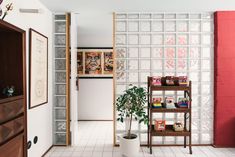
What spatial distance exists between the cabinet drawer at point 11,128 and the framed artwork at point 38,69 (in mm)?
1025

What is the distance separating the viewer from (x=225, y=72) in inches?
141

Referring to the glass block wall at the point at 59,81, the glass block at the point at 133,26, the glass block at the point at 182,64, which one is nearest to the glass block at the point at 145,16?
the glass block at the point at 133,26

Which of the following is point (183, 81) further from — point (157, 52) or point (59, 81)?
point (59, 81)

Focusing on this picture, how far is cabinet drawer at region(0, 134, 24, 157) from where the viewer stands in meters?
1.53

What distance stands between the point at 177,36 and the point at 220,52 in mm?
780

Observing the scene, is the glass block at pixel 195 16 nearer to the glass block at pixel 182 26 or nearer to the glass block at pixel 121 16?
the glass block at pixel 182 26

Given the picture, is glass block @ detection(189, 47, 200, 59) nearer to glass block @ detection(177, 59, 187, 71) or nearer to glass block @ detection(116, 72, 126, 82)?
glass block @ detection(177, 59, 187, 71)

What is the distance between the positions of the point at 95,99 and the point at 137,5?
3.11m

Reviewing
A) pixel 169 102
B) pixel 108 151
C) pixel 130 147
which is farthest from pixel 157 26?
pixel 108 151

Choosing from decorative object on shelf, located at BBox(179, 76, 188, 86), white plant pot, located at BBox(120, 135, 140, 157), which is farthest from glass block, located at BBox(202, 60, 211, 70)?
white plant pot, located at BBox(120, 135, 140, 157)

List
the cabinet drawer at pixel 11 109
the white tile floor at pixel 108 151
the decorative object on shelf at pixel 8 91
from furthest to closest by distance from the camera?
the white tile floor at pixel 108 151 → the decorative object on shelf at pixel 8 91 → the cabinet drawer at pixel 11 109

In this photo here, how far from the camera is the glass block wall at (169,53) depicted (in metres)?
3.68

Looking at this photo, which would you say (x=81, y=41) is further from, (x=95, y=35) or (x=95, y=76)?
(x=95, y=76)

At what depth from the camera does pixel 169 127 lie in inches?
141
